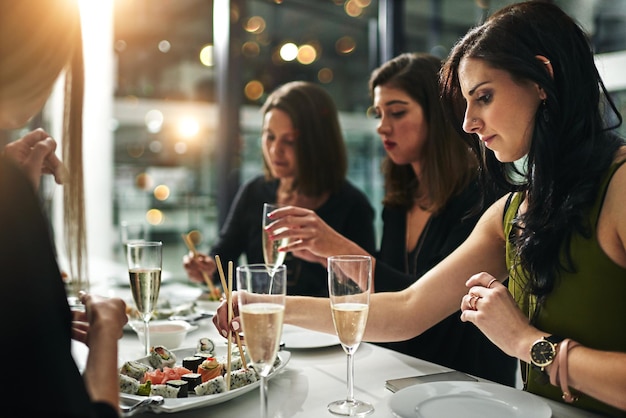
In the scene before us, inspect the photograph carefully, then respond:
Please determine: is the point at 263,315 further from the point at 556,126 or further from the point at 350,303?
the point at 556,126

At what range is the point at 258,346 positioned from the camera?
1017 mm

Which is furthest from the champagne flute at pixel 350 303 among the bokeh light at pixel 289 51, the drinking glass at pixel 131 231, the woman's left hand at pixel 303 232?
the bokeh light at pixel 289 51

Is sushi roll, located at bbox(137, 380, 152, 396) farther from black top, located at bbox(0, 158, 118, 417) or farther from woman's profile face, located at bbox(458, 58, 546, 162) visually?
woman's profile face, located at bbox(458, 58, 546, 162)

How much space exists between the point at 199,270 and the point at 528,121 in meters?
1.45

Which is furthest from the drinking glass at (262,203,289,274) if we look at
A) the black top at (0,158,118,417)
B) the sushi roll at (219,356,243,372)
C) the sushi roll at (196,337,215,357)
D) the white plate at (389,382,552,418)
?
the black top at (0,158,118,417)

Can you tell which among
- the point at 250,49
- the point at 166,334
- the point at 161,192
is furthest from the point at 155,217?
the point at 166,334

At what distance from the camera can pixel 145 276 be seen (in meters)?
1.51

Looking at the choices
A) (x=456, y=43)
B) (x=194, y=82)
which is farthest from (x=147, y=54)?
(x=456, y=43)

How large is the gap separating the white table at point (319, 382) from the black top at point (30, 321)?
1.40 ft

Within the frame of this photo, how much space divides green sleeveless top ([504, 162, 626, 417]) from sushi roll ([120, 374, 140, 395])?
0.78 m

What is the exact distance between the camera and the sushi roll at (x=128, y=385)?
3.82ft

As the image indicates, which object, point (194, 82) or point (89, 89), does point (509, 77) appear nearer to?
point (194, 82)

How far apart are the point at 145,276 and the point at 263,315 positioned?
599mm

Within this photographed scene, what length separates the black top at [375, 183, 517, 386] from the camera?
2.06 meters
